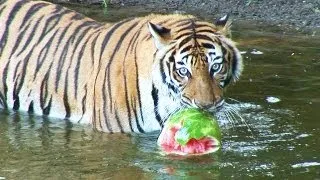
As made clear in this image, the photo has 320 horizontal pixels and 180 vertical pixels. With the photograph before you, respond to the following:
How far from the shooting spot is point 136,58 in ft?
23.4

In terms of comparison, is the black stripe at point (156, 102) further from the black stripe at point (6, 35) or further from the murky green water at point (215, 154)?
the black stripe at point (6, 35)

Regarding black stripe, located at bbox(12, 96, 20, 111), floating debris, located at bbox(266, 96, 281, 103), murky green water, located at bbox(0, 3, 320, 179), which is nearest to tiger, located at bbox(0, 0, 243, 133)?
black stripe, located at bbox(12, 96, 20, 111)

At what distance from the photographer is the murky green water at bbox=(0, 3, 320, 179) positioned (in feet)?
20.4

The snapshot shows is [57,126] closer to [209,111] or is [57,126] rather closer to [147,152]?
[147,152]

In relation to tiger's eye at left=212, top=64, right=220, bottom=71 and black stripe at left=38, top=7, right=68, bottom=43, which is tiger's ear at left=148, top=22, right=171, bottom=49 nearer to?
tiger's eye at left=212, top=64, right=220, bottom=71

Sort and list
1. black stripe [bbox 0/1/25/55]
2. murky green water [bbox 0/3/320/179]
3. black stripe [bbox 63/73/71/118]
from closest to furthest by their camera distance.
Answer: murky green water [bbox 0/3/320/179], black stripe [bbox 63/73/71/118], black stripe [bbox 0/1/25/55]

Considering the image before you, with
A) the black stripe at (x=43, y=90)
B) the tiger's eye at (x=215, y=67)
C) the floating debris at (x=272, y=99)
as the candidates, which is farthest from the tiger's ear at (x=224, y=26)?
the black stripe at (x=43, y=90)

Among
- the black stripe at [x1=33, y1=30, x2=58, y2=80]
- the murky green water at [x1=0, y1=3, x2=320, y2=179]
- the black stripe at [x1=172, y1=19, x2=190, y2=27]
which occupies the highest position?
the black stripe at [x1=172, y1=19, x2=190, y2=27]

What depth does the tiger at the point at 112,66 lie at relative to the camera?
21.8 feet

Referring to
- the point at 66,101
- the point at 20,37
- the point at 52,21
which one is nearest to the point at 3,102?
the point at 20,37

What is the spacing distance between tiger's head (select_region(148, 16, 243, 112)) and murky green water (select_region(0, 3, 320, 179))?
0.44 meters

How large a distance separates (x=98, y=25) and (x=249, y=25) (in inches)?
152

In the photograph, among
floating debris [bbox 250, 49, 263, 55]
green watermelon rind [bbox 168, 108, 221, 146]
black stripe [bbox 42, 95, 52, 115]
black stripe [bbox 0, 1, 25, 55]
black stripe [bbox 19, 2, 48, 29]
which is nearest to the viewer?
green watermelon rind [bbox 168, 108, 221, 146]

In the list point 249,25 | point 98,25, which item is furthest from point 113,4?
point 98,25
